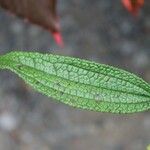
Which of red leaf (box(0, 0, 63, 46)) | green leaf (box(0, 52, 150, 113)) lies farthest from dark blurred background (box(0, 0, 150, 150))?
green leaf (box(0, 52, 150, 113))

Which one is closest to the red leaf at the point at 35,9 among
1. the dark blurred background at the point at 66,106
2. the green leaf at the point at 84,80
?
the green leaf at the point at 84,80

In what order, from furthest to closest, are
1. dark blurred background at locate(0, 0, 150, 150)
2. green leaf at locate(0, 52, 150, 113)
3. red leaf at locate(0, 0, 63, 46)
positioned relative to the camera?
dark blurred background at locate(0, 0, 150, 150) < red leaf at locate(0, 0, 63, 46) < green leaf at locate(0, 52, 150, 113)

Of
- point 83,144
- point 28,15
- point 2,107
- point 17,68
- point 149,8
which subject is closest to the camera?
point 17,68

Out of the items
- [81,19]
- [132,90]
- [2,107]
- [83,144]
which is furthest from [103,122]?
[132,90]

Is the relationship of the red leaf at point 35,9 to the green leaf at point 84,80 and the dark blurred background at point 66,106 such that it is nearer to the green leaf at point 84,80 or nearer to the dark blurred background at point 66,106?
the green leaf at point 84,80

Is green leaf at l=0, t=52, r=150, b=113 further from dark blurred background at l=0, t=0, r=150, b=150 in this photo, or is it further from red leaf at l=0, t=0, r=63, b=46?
dark blurred background at l=0, t=0, r=150, b=150

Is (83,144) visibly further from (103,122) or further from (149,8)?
(149,8)
